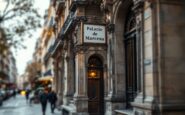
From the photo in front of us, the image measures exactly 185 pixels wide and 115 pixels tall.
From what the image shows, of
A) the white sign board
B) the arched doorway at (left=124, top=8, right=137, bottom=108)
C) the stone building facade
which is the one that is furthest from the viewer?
the white sign board

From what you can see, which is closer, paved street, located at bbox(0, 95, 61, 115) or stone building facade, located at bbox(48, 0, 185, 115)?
stone building facade, located at bbox(48, 0, 185, 115)

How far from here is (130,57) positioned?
47.1ft

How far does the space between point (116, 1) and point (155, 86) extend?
505cm

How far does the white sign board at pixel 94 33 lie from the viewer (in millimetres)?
18250

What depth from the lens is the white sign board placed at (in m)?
18.2

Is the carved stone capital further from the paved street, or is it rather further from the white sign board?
the paved street

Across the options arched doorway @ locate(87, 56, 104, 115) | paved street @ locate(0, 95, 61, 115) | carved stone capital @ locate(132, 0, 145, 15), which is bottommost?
paved street @ locate(0, 95, 61, 115)

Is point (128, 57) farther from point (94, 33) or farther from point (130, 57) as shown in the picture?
point (94, 33)

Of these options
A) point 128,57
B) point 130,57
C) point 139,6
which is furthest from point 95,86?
point 139,6

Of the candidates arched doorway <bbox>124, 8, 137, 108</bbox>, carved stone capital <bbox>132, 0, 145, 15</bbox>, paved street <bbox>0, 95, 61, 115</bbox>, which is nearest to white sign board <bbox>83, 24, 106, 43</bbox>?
arched doorway <bbox>124, 8, 137, 108</bbox>

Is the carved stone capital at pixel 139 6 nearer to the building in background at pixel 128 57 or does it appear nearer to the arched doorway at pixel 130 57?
the building in background at pixel 128 57

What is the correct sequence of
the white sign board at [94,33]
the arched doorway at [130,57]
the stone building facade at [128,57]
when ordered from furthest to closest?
the white sign board at [94,33] → the arched doorway at [130,57] → the stone building facade at [128,57]

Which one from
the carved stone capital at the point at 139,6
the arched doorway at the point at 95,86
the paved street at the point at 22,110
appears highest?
the carved stone capital at the point at 139,6

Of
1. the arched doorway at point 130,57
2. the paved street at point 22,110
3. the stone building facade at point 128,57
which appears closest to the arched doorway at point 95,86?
the stone building facade at point 128,57
